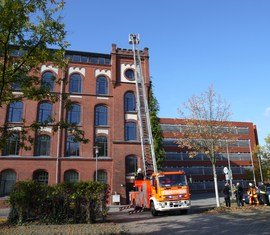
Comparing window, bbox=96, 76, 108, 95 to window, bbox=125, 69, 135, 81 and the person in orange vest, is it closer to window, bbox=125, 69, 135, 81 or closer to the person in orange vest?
window, bbox=125, 69, 135, 81

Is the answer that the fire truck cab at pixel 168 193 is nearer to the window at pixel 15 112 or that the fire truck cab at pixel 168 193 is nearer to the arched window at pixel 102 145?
the arched window at pixel 102 145

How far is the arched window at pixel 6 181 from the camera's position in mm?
31422

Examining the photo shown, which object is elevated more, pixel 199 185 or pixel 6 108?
pixel 6 108

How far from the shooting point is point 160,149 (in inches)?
1400

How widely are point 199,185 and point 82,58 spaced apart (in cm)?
3583

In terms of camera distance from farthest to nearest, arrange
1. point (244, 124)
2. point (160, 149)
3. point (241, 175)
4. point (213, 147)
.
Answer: point (244, 124) < point (241, 175) < point (160, 149) < point (213, 147)

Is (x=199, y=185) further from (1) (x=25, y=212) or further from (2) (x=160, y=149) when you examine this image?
(1) (x=25, y=212)

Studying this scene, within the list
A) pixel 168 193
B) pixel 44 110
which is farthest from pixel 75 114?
pixel 168 193

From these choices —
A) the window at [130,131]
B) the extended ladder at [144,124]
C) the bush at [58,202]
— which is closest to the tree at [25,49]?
the bush at [58,202]

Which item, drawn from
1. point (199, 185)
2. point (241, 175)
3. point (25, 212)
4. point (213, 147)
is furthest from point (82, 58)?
point (241, 175)

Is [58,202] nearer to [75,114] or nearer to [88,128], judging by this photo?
[88,128]

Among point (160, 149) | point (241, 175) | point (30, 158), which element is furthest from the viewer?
point (241, 175)

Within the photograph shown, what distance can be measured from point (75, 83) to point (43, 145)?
8143 mm

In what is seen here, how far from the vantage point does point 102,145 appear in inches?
1390
